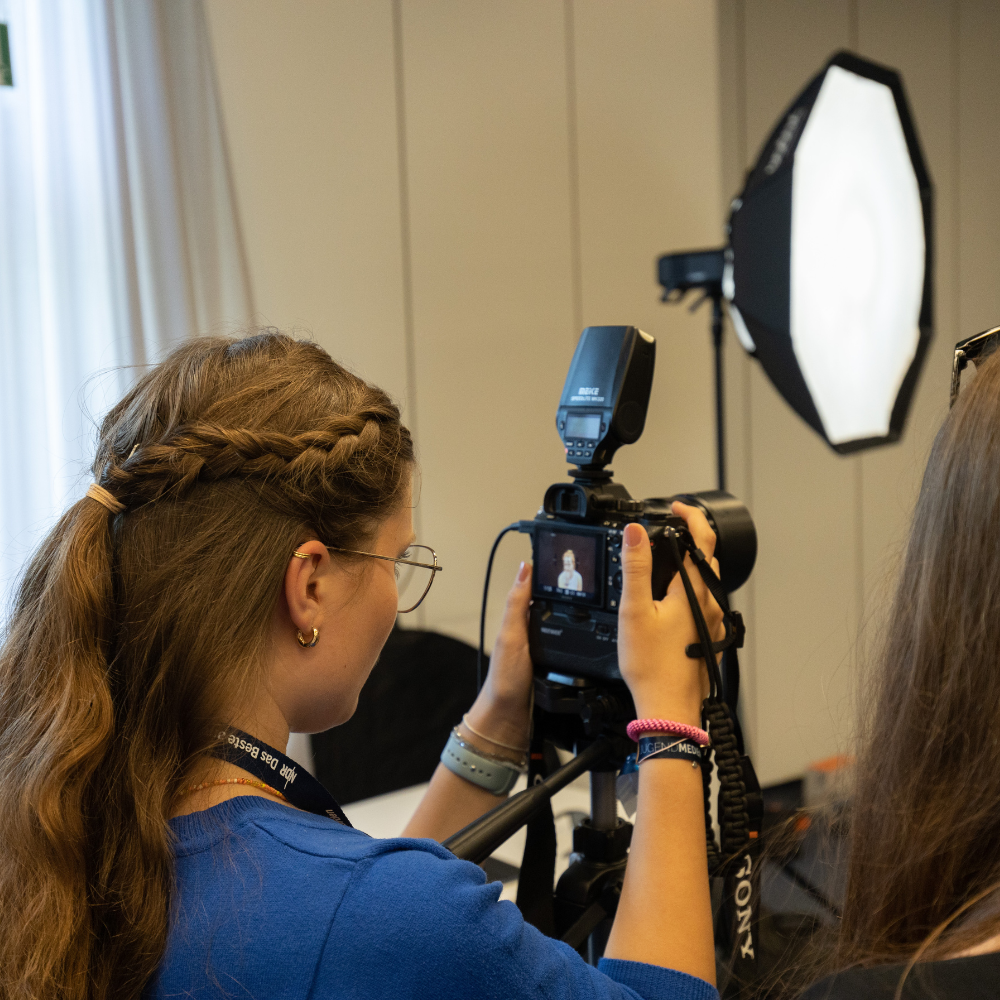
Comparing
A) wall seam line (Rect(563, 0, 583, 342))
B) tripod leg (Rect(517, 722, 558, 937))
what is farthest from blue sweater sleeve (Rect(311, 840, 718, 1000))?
wall seam line (Rect(563, 0, 583, 342))

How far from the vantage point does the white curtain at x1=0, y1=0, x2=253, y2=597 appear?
1740 mm

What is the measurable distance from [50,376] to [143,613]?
128 centimetres

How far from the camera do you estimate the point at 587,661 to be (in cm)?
96

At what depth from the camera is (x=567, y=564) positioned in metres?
0.99

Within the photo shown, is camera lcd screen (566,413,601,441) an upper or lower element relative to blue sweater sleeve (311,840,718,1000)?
upper

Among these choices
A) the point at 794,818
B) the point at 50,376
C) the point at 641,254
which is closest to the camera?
the point at 794,818

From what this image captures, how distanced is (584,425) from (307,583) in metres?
0.38

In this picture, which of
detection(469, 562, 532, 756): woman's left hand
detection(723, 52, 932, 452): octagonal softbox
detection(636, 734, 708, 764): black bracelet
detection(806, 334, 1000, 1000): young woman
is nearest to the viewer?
detection(806, 334, 1000, 1000): young woman

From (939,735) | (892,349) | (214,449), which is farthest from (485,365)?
(939,735)

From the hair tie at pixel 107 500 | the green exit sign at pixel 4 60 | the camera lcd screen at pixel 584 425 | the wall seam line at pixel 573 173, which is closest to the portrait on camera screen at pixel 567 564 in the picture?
the camera lcd screen at pixel 584 425

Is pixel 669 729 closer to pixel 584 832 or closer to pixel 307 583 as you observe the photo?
pixel 584 832

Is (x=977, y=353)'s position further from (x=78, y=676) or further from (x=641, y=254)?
(x=641, y=254)

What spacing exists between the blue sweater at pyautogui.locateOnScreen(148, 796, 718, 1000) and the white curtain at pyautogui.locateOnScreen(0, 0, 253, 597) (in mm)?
1248

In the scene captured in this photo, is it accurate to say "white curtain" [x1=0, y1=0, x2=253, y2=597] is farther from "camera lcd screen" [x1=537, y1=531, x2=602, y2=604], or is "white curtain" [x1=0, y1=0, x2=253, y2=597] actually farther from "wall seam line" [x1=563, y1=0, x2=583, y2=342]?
"camera lcd screen" [x1=537, y1=531, x2=602, y2=604]
